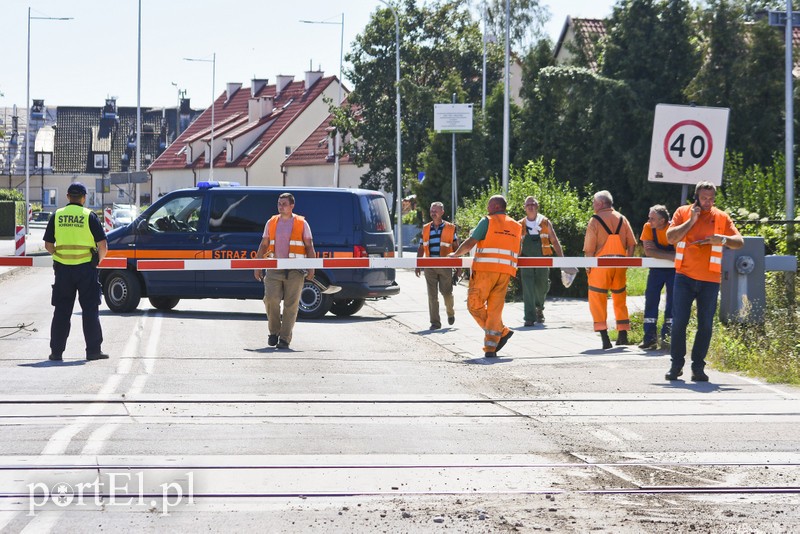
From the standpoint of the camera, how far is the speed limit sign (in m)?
14.8

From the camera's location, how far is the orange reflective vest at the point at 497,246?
45.5ft

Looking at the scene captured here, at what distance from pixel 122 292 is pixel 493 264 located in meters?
8.04

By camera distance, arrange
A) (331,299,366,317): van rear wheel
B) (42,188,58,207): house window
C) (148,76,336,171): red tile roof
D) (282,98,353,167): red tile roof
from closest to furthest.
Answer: (331,299,366,317): van rear wheel < (282,98,353,167): red tile roof < (148,76,336,171): red tile roof < (42,188,58,207): house window

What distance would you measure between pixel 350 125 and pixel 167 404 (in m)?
51.1

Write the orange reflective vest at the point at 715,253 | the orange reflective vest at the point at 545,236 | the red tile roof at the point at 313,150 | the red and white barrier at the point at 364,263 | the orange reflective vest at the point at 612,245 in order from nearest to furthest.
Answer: the orange reflective vest at the point at 715,253 → the red and white barrier at the point at 364,263 → the orange reflective vest at the point at 612,245 → the orange reflective vest at the point at 545,236 → the red tile roof at the point at 313,150

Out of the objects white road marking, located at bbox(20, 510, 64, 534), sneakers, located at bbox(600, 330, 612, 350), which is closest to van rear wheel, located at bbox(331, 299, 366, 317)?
sneakers, located at bbox(600, 330, 612, 350)

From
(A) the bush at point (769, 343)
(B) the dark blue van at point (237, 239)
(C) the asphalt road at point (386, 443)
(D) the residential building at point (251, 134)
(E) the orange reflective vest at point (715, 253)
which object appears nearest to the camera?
(C) the asphalt road at point (386, 443)

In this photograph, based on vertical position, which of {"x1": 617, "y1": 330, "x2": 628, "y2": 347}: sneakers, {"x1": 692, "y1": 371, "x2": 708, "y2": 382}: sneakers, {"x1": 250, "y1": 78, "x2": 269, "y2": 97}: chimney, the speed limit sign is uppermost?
{"x1": 250, "y1": 78, "x2": 269, "y2": 97}: chimney

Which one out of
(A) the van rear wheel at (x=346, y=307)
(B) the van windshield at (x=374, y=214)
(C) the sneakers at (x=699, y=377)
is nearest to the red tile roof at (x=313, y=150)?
(A) the van rear wheel at (x=346, y=307)

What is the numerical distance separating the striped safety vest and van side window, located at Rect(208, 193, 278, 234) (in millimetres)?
6432

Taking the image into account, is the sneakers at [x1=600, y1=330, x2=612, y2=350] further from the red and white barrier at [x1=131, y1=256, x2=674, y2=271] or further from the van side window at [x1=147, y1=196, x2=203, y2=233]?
the van side window at [x1=147, y1=196, x2=203, y2=233]

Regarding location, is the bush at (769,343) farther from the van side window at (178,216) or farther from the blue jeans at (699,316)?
the van side window at (178,216)

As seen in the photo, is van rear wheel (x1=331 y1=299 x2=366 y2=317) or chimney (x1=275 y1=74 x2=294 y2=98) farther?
chimney (x1=275 y1=74 x2=294 y2=98)

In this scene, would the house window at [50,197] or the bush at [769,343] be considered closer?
the bush at [769,343]
